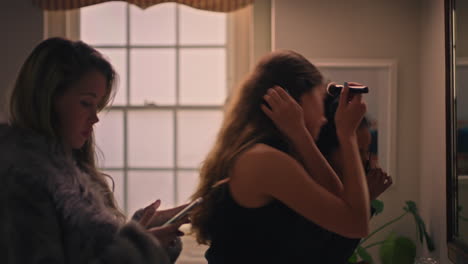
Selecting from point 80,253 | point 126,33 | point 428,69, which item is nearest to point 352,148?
point 80,253

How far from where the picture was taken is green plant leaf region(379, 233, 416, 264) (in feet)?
9.70

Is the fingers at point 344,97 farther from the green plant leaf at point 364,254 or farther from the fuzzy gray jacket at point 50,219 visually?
the green plant leaf at point 364,254

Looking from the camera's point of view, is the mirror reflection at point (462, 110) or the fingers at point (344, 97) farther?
the mirror reflection at point (462, 110)

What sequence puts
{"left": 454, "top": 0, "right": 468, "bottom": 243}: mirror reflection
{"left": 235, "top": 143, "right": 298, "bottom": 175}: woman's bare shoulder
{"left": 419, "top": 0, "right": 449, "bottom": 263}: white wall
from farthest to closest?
{"left": 419, "top": 0, "right": 449, "bottom": 263}: white wall → {"left": 454, "top": 0, "right": 468, "bottom": 243}: mirror reflection → {"left": 235, "top": 143, "right": 298, "bottom": 175}: woman's bare shoulder

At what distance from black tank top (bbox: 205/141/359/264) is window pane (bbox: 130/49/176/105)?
7.35 ft

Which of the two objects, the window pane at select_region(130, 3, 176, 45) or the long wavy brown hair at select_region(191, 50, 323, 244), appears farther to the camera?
the window pane at select_region(130, 3, 176, 45)

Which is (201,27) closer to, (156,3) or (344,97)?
(156,3)

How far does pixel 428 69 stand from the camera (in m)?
3.01

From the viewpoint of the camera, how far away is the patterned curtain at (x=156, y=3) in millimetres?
3227

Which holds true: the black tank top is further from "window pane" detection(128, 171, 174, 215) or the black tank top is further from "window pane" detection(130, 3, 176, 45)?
"window pane" detection(130, 3, 176, 45)

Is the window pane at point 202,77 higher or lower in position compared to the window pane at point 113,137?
higher

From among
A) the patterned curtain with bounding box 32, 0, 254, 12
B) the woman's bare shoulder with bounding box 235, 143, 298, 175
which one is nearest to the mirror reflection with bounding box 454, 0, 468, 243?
the patterned curtain with bounding box 32, 0, 254, 12

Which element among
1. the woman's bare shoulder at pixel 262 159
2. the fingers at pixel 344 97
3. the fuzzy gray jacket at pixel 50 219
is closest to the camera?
the fuzzy gray jacket at pixel 50 219

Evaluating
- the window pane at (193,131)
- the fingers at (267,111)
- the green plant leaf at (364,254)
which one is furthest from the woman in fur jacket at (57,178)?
the window pane at (193,131)
